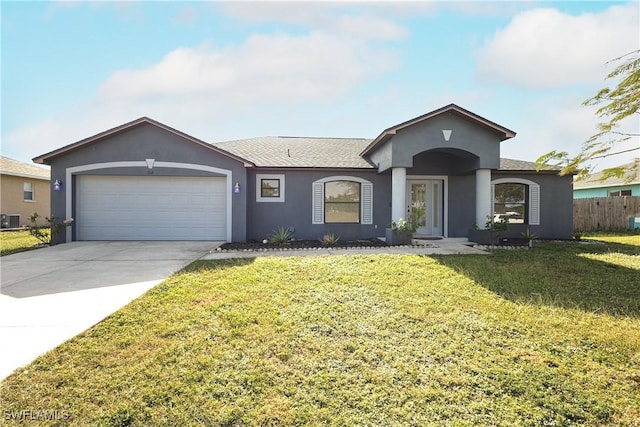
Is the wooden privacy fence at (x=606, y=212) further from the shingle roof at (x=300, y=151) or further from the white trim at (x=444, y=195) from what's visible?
the shingle roof at (x=300, y=151)

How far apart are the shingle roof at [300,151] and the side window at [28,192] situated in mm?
12582

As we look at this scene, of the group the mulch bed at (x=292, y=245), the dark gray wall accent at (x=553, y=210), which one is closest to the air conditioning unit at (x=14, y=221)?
the mulch bed at (x=292, y=245)

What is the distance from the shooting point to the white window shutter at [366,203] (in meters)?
12.6

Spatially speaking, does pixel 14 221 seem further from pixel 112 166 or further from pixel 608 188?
pixel 608 188

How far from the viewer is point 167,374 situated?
3131 mm

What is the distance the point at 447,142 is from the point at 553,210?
21.3ft

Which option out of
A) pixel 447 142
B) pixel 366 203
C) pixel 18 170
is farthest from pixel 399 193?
pixel 18 170

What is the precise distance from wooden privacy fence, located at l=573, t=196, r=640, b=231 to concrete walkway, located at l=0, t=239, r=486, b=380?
12710 mm

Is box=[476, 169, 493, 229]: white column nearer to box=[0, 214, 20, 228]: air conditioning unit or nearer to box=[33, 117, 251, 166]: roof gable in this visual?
box=[33, 117, 251, 166]: roof gable

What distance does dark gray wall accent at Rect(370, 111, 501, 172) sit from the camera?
10586mm

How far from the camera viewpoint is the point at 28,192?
61.1 feet

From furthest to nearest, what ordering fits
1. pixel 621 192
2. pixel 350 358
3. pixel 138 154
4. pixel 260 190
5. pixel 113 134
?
pixel 621 192, pixel 260 190, pixel 138 154, pixel 113 134, pixel 350 358

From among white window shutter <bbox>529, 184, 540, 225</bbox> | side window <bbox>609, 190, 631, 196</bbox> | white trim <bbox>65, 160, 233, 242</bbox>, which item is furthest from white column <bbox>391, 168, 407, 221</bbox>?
side window <bbox>609, 190, 631, 196</bbox>

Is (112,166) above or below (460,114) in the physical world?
below
